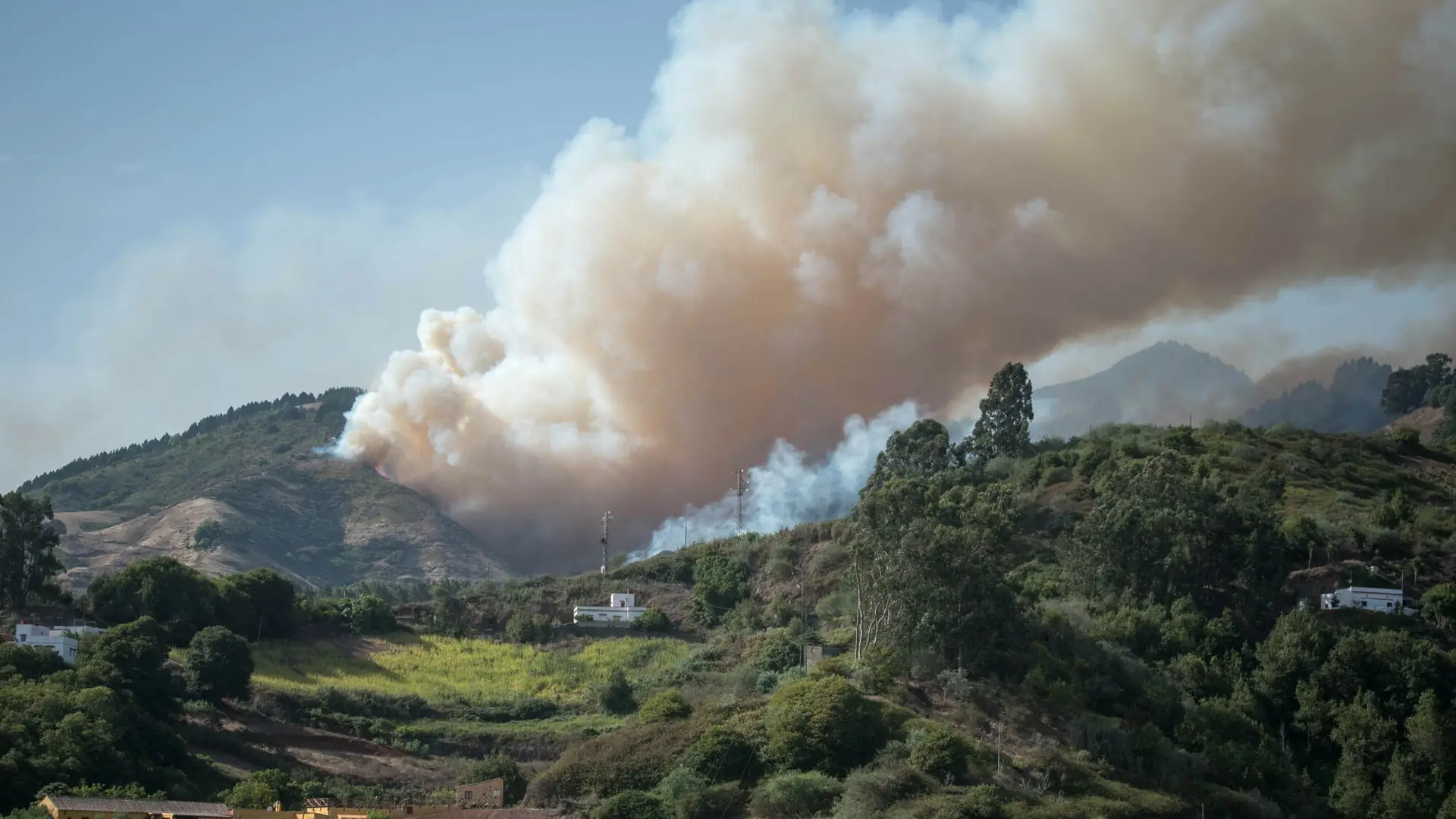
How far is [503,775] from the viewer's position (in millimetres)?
63625

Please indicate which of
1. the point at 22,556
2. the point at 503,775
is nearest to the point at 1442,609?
the point at 503,775

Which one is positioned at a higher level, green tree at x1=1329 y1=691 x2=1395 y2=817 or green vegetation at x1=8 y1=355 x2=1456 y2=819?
green vegetation at x1=8 y1=355 x2=1456 y2=819

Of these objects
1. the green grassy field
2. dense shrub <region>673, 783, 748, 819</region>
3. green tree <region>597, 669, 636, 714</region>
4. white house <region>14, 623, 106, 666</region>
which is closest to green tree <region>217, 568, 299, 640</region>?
the green grassy field

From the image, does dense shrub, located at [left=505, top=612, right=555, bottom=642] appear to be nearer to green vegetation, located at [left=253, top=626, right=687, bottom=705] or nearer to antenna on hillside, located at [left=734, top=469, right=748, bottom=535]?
green vegetation, located at [left=253, top=626, right=687, bottom=705]

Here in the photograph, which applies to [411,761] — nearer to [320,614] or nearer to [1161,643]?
[320,614]

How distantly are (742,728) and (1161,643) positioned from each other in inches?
723

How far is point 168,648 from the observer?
77000 millimetres

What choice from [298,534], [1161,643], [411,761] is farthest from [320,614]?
[298,534]

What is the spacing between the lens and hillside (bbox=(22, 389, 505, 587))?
13250 centimetres

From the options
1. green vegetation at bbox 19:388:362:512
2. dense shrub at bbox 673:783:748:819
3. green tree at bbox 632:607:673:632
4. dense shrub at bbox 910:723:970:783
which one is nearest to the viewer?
dense shrub at bbox 673:783:748:819

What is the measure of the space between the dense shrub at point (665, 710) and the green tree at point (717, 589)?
2455 cm

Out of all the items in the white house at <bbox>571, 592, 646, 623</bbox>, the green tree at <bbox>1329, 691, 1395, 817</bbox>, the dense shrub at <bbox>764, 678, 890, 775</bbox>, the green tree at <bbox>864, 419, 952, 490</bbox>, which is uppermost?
the green tree at <bbox>864, 419, 952, 490</bbox>

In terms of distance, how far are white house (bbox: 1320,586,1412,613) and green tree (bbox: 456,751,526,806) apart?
1309 inches

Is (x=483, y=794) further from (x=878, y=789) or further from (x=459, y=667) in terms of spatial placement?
(x=459, y=667)
